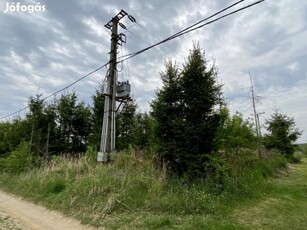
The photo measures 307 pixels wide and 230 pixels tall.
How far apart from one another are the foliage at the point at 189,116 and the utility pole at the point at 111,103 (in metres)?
2.11

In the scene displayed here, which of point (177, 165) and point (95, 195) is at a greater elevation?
point (177, 165)

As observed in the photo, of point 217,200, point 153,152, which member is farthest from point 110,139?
point 217,200

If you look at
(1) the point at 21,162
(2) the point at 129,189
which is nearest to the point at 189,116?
(2) the point at 129,189

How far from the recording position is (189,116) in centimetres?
944

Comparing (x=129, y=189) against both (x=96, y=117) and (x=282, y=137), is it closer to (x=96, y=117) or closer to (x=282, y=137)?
(x=96, y=117)

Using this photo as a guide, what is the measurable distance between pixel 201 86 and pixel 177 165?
116 inches

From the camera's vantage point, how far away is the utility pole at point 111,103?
10977 mm

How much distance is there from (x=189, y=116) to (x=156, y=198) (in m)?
3.39

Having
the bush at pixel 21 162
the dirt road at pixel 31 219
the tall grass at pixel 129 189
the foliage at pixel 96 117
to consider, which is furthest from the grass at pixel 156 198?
the foliage at pixel 96 117

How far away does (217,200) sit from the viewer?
7.48 metres

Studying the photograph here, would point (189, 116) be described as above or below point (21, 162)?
above

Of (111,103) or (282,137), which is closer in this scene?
(111,103)

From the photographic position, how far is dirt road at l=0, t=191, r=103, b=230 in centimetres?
616

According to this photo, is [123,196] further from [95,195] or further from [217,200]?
[217,200]
